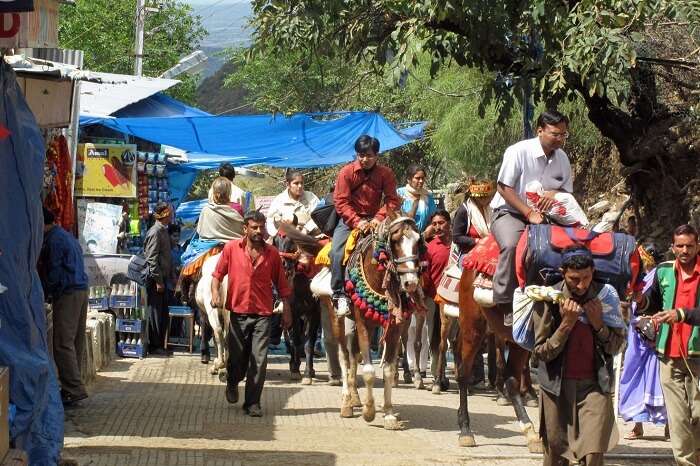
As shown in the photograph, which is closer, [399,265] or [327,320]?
[399,265]

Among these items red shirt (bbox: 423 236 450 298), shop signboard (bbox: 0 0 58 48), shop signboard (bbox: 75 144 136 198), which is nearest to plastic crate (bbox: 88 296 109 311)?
shop signboard (bbox: 75 144 136 198)

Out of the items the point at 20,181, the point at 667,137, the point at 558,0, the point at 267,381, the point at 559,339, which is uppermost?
the point at 558,0

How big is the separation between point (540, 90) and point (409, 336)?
382 centimetres

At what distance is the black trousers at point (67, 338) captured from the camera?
492 inches

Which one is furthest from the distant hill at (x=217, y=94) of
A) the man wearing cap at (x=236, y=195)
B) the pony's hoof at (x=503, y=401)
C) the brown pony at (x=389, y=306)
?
the brown pony at (x=389, y=306)

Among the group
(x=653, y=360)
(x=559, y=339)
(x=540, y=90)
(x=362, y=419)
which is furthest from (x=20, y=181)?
(x=540, y=90)

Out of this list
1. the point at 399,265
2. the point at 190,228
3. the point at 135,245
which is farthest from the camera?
the point at 190,228

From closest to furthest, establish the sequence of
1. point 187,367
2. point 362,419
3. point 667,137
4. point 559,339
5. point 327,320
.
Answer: point 559,339 < point 362,419 < point 327,320 < point 667,137 < point 187,367

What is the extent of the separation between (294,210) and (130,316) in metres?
4.16

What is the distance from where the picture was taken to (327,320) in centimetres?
1527

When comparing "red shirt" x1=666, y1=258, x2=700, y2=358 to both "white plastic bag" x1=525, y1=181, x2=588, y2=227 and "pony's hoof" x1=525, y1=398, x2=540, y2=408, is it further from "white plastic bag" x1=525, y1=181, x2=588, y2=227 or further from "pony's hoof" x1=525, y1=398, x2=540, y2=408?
"pony's hoof" x1=525, y1=398, x2=540, y2=408

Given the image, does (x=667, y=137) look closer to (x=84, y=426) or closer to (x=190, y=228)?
(x=84, y=426)

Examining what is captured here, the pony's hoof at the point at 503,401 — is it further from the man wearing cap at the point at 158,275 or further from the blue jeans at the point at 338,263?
the man wearing cap at the point at 158,275

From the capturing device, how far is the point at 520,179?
397 inches
